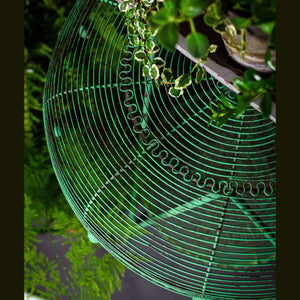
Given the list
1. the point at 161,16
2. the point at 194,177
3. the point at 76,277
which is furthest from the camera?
the point at 76,277

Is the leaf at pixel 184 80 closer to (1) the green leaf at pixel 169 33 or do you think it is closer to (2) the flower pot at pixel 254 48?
(2) the flower pot at pixel 254 48

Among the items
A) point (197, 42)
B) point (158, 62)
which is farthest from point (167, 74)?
point (197, 42)

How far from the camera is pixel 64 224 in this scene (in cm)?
141

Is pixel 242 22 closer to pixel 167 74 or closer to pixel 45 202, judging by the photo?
pixel 167 74

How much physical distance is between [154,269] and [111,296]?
0.85m

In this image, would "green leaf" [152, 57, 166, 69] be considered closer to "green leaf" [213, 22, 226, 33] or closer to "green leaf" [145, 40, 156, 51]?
"green leaf" [145, 40, 156, 51]

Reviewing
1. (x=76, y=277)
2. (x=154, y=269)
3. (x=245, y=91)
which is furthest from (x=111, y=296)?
(x=245, y=91)

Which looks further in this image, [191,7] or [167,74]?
[167,74]

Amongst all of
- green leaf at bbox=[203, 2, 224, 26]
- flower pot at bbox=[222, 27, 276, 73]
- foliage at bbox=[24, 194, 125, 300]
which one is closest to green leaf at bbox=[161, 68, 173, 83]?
flower pot at bbox=[222, 27, 276, 73]

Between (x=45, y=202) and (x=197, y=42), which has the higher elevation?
(x=197, y=42)

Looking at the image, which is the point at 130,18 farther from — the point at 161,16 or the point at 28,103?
the point at 28,103

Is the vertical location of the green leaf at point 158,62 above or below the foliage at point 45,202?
above

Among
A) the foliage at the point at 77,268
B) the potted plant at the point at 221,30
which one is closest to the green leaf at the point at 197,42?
the potted plant at the point at 221,30

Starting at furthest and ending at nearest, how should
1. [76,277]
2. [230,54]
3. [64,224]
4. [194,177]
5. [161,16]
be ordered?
[76,277], [64,224], [194,177], [230,54], [161,16]
